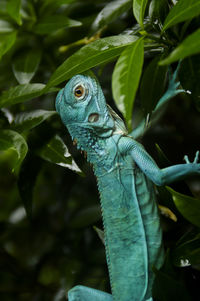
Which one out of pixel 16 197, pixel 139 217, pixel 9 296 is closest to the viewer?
pixel 139 217

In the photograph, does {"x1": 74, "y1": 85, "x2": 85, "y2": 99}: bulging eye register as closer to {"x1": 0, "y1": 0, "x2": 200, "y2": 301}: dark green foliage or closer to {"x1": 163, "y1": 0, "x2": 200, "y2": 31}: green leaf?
{"x1": 0, "y1": 0, "x2": 200, "y2": 301}: dark green foliage

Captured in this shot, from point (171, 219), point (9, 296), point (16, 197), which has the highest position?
point (171, 219)

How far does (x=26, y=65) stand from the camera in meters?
1.97

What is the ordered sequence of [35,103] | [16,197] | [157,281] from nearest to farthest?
[157,281] → [35,103] → [16,197]

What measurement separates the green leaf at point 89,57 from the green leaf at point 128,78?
62 mm

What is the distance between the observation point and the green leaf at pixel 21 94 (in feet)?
5.04

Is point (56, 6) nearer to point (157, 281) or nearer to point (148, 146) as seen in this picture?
point (148, 146)

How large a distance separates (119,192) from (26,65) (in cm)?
86

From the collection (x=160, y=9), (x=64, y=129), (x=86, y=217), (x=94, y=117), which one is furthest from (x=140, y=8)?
(x=86, y=217)

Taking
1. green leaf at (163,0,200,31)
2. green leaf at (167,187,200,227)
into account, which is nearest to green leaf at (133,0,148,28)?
green leaf at (163,0,200,31)

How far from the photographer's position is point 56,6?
2.10 m

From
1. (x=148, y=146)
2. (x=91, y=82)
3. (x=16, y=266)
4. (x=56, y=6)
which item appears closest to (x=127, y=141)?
(x=91, y=82)

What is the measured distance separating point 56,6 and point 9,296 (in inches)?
70.3

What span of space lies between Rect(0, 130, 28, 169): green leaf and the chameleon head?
0.60 feet
